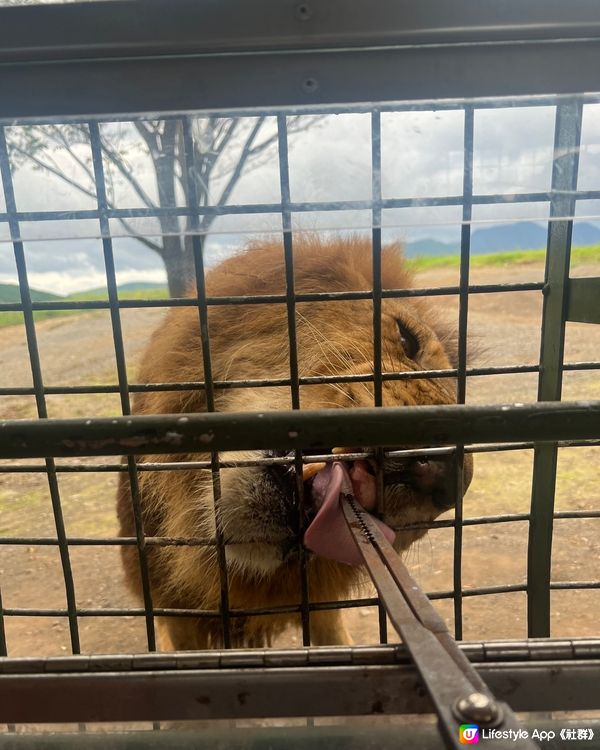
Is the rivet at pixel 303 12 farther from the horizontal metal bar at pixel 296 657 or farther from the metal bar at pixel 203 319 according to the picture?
the horizontal metal bar at pixel 296 657

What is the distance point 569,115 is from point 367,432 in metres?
0.85

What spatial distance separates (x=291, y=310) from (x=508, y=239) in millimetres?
541

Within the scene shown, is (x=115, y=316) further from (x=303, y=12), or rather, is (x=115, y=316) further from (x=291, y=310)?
(x=303, y=12)

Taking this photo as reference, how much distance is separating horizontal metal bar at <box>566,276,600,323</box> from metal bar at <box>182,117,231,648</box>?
2.79 ft

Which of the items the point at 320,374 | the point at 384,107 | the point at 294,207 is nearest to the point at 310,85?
the point at 384,107

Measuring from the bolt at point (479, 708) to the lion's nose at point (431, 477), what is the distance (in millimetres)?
941

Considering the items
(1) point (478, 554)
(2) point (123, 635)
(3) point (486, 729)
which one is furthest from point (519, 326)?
(3) point (486, 729)

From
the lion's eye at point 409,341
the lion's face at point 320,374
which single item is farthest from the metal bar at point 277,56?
the lion's eye at point 409,341

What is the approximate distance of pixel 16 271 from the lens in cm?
141

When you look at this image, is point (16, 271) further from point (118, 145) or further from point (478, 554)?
point (478, 554)

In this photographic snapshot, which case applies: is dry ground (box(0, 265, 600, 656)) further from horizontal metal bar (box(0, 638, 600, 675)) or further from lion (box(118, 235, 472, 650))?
horizontal metal bar (box(0, 638, 600, 675))

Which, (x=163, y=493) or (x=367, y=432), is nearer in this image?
(x=367, y=432)

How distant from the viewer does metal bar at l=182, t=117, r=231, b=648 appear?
116 centimetres

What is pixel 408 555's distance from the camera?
218 cm
